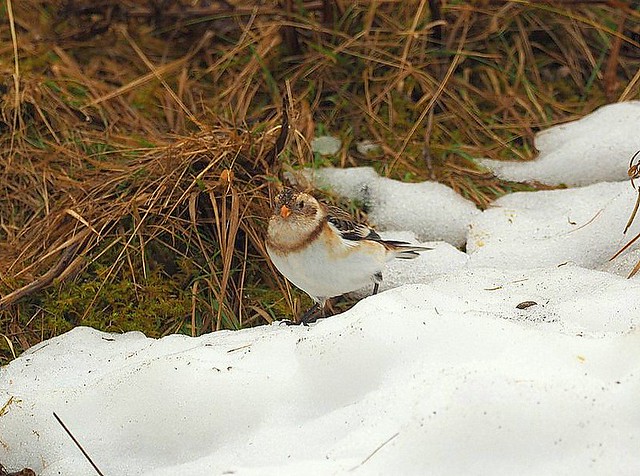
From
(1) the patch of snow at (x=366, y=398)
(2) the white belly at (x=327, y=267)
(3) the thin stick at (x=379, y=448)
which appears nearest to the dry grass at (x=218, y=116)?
(2) the white belly at (x=327, y=267)

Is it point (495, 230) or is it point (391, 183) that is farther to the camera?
point (391, 183)

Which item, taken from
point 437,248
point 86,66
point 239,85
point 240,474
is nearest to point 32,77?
point 86,66

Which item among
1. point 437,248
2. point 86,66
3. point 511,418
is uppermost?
point 86,66

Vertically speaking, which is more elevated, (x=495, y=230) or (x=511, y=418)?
(x=511, y=418)

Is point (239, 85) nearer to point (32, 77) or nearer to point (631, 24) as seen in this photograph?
point (32, 77)

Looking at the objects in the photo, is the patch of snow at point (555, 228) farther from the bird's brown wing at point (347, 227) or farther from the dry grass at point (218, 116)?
the bird's brown wing at point (347, 227)

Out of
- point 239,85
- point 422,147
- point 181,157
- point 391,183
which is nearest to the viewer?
point 181,157

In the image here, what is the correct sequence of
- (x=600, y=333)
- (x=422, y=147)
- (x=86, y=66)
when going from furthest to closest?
1. (x=86, y=66)
2. (x=422, y=147)
3. (x=600, y=333)
